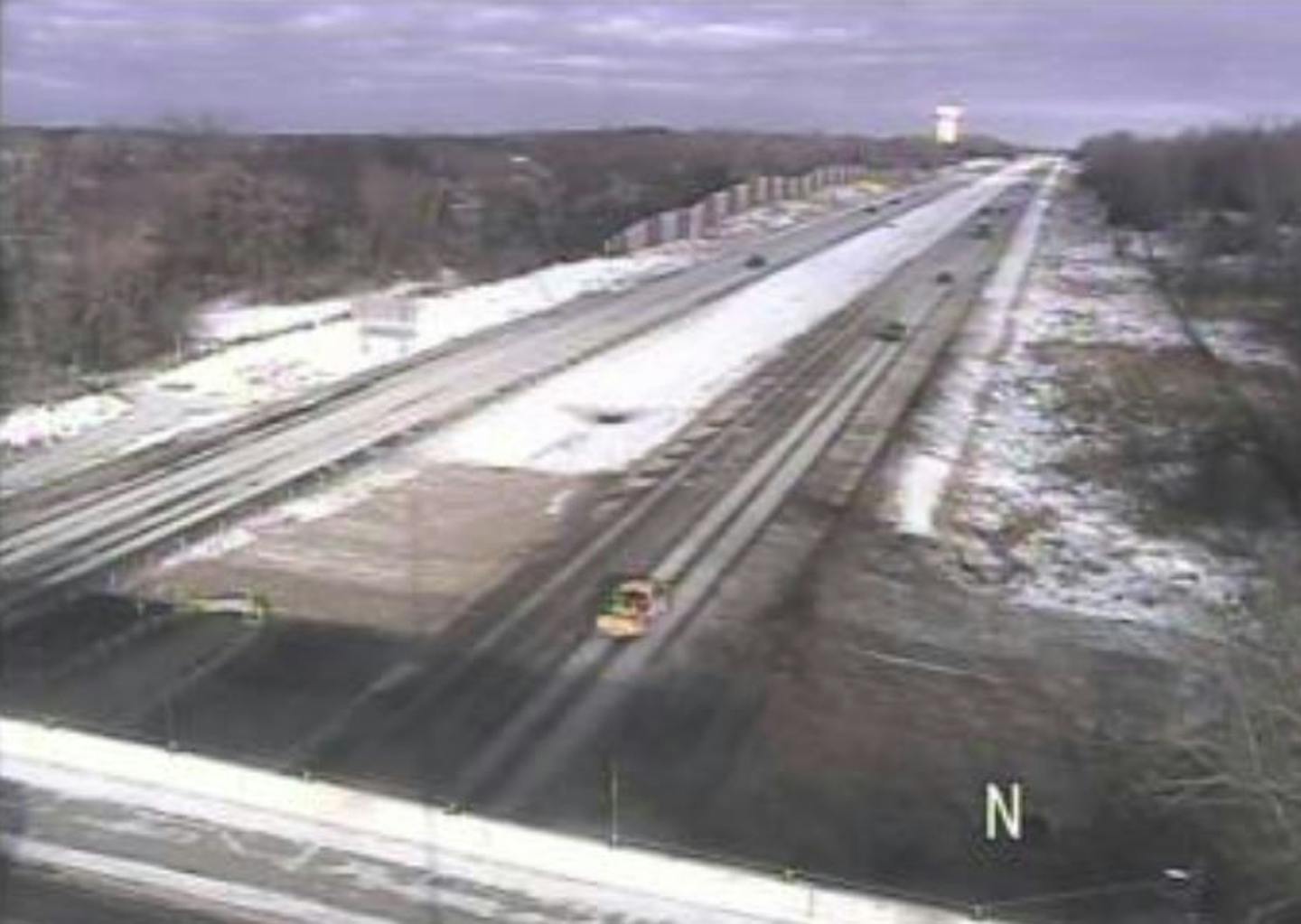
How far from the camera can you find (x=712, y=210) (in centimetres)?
9631

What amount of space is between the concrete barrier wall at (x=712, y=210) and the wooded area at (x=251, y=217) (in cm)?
180

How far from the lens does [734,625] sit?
25297mm

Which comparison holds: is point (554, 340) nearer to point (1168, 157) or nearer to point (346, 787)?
point (1168, 157)

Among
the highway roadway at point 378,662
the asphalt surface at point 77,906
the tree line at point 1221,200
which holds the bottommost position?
the highway roadway at point 378,662

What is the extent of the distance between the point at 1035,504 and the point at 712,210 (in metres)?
64.5

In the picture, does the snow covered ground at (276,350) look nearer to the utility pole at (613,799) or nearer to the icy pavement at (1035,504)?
the icy pavement at (1035,504)

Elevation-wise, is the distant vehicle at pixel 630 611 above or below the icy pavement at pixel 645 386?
above

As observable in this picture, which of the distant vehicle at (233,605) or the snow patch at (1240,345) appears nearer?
the distant vehicle at (233,605)

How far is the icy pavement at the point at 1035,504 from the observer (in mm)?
27984

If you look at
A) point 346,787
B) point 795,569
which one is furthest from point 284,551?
point 346,787

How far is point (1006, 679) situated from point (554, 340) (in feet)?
94.1

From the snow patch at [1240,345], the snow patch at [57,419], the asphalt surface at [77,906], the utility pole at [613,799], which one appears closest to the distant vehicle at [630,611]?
the utility pole at [613,799]

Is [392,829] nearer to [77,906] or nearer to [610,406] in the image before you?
[77,906]

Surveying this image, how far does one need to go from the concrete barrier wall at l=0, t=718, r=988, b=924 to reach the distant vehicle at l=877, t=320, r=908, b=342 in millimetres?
33768
